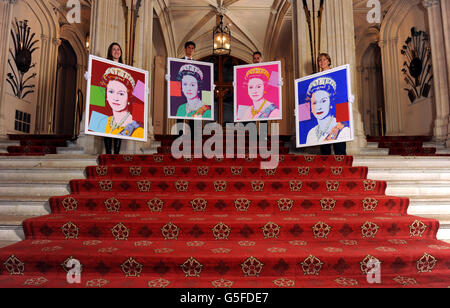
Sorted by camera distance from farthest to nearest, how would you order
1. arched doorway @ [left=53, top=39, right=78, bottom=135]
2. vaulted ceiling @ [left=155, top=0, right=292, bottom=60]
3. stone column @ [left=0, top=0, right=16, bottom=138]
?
arched doorway @ [left=53, top=39, right=78, bottom=135] < vaulted ceiling @ [left=155, top=0, right=292, bottom=60] < stone column @ [left=0, top=0, right=16, bottom=138]

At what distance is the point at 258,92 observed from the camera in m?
5.16

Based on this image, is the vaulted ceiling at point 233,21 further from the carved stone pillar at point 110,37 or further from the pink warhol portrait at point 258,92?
the pink warhol portrait at point 258,92

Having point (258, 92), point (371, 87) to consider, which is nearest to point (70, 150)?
point (258, 92)

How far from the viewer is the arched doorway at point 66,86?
9898mm

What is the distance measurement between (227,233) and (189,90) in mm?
3607

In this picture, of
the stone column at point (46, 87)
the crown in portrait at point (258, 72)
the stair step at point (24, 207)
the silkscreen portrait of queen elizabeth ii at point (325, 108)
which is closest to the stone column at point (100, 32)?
the stair step at point (24, 207)

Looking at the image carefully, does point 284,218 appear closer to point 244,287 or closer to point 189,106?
point 244,287

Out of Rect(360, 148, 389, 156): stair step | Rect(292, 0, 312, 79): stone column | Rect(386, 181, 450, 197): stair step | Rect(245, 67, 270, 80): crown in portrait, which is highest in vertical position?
Rect(292, 0, 312, 79): stone column

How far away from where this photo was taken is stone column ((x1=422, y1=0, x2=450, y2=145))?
210 inches

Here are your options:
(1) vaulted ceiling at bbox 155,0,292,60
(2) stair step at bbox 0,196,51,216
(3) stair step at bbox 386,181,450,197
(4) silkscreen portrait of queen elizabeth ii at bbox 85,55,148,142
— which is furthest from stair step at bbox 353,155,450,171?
(1) vaulted ceiling at bbox 155,0,292,60

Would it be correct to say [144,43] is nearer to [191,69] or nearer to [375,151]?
[191,69]

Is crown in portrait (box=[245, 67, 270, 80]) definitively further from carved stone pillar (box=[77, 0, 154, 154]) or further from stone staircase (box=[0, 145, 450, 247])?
stone staircase (box=[0, 145, 450, 247])

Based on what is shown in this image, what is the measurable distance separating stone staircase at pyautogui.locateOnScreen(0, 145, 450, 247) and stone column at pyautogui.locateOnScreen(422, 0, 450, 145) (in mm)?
2332
